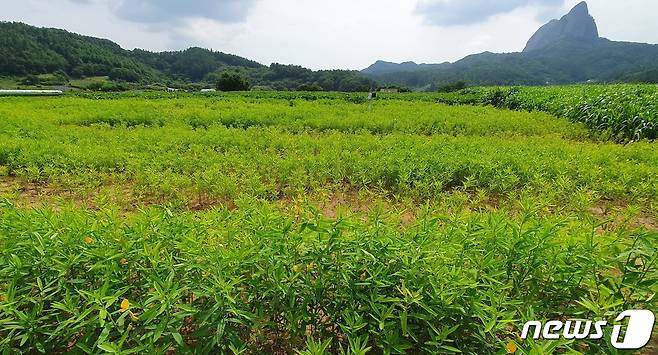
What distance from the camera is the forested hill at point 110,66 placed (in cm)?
8175

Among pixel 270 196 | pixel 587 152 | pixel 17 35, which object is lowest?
pixel 270 196

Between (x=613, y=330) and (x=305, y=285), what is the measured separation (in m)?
1.66

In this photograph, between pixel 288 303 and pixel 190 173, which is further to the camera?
pixel 190 173

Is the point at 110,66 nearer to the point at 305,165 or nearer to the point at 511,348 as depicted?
the point at 305,165

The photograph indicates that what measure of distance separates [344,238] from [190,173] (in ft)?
17.4

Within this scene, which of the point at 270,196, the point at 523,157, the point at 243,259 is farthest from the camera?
the point at 523,157

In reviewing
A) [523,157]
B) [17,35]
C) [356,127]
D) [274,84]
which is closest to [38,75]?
[17,35]

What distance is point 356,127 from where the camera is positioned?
491 inches

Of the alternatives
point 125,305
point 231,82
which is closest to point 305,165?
point 125,305

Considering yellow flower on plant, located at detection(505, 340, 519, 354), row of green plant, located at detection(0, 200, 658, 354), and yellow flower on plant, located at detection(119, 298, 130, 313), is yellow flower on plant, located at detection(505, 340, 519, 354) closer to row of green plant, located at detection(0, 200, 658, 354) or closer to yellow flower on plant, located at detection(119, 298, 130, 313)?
row of green plant, located at detection(0, 200, 658, 354)

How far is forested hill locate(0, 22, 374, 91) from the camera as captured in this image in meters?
81.8

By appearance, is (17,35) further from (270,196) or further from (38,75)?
(270,196)

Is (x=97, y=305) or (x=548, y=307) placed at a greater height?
(x=97, y=305)

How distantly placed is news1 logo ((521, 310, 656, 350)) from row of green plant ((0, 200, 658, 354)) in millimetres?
57
